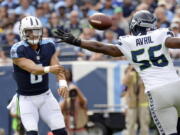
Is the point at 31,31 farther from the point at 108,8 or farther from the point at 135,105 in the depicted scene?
the point at 108,8

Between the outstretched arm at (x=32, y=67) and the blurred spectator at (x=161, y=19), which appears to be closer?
the outstretched arm at (x=32, y=67)

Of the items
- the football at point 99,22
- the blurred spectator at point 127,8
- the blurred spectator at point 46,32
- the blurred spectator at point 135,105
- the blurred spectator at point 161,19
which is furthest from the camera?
the blurred spectator at point 127,8

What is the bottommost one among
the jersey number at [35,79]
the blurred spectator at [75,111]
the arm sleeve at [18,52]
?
the blurred spectator at [75,111]

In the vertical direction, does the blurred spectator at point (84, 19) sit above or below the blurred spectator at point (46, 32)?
above

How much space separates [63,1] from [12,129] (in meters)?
3.84

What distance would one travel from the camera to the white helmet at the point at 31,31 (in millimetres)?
8102

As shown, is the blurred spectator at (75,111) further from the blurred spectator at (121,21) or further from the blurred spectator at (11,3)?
the blurred spectator at (11,3)

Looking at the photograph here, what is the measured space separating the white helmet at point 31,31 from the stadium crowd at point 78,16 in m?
4.22

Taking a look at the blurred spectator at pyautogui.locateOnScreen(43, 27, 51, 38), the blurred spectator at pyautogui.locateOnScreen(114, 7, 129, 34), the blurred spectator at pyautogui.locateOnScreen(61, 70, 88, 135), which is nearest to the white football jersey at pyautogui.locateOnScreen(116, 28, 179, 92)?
the blurred spectator at pyautogui.locateOnScreen(61, 70, 88, 135)

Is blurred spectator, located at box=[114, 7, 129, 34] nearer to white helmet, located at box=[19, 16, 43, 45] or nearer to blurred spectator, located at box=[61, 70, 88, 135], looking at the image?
blurred spectator, located at box=[61, 70, 88, 135]

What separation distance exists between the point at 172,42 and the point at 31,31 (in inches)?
71.6

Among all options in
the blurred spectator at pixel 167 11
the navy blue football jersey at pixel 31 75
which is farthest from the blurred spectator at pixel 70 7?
the navy blue football jersey at pixel 31 75

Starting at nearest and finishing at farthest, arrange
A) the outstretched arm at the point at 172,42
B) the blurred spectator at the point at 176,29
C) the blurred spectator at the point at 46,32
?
the outstretched arm at the point at 172,42 < the blurred spectator at the point at 176,29 < the blurred spectator at the point at 46,32

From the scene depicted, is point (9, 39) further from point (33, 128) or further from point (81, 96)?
point (33, 128)
